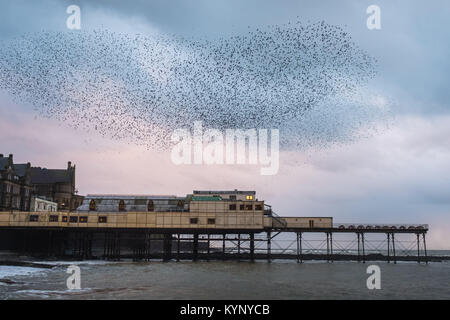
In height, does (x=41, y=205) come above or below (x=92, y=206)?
above

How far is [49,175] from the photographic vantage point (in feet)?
440

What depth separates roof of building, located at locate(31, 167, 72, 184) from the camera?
5207 inches

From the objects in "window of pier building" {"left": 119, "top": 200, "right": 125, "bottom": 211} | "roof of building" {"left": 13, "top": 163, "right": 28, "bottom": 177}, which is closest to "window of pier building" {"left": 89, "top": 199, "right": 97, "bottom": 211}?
"window of pier building" {"left": 119, "top": 200, "right": 125, "bottom": 211}

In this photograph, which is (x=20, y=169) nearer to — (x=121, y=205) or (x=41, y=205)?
(x=41, y=205)

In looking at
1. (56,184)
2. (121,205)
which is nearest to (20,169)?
(56,184)

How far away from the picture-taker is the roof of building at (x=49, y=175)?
434 ft
